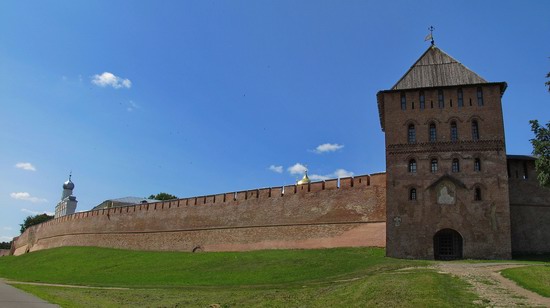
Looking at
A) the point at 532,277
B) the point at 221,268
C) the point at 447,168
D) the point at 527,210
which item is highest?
the point at 447,168

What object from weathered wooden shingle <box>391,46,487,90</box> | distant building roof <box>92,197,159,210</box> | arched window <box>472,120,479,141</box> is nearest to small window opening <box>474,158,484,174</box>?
arched window <box>472,120,479,141</box>

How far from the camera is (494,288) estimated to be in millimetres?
13609

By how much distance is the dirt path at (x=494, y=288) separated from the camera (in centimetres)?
1154

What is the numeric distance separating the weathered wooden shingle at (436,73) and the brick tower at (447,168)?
0.05 m

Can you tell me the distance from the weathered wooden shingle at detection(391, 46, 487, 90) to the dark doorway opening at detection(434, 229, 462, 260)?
316 inches

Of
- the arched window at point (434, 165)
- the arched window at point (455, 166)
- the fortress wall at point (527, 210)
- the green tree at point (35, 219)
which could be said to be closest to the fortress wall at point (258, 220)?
the arched window at point (434, 165)

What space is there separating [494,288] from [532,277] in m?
2.33

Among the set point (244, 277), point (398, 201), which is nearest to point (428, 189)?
point (398, 201)

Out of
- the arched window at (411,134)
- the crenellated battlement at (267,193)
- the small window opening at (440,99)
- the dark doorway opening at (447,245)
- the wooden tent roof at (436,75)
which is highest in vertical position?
the wooden tent roof at (436,75)

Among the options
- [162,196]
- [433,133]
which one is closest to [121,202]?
[162,196]

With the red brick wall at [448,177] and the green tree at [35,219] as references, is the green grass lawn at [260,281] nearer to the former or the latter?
the red brick wall at [448,177]

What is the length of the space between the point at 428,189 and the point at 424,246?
2950 mm

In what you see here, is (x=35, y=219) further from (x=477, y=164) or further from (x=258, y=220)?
(x=477, y=164)

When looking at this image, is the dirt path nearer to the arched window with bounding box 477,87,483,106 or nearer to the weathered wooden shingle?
the arched window with bounding box 477,87,483,106
